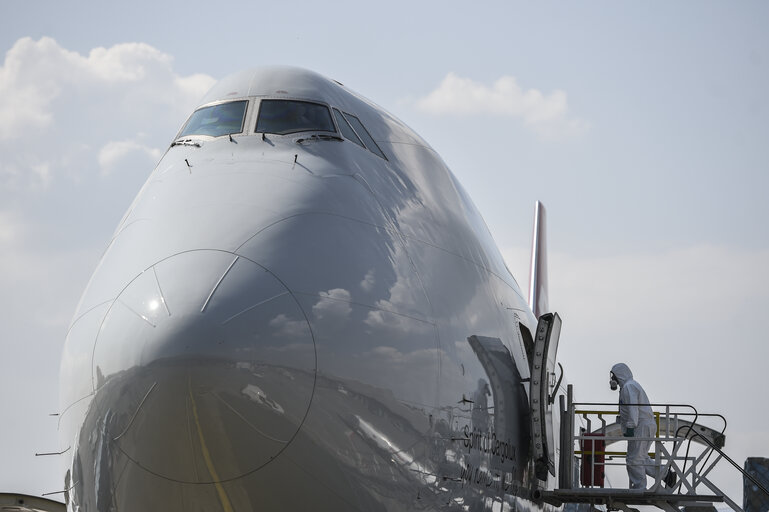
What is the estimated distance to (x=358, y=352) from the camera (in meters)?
6.89

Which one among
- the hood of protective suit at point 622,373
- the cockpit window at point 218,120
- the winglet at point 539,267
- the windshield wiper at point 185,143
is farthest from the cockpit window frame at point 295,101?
the winglet at point 539,267

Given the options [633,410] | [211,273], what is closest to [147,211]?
[211,273]

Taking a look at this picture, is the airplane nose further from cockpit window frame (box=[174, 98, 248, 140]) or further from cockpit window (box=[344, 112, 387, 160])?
Result: cockpit window (box=[344, 112, 387, 160])

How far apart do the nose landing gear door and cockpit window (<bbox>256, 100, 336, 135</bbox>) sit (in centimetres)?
287

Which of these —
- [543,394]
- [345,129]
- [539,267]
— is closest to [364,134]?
[345,129]

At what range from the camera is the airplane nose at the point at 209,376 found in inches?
248

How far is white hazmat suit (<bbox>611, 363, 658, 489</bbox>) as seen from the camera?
12.0 m

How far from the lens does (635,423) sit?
12.3 metres

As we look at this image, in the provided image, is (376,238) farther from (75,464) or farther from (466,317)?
(75,464)

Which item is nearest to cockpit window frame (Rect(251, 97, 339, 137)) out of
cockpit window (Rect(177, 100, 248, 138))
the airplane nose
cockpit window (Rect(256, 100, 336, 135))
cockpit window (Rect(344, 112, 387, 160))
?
cockpit window (Rect(256, 100, 336, 135))

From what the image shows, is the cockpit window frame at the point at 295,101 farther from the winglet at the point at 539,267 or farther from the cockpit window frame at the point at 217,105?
the winglet at the point at 539,267

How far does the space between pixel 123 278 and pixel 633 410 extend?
7.19 metres

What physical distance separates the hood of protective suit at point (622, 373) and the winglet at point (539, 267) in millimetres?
10723

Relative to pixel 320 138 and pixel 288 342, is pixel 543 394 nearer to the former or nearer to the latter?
pixel 320 138
